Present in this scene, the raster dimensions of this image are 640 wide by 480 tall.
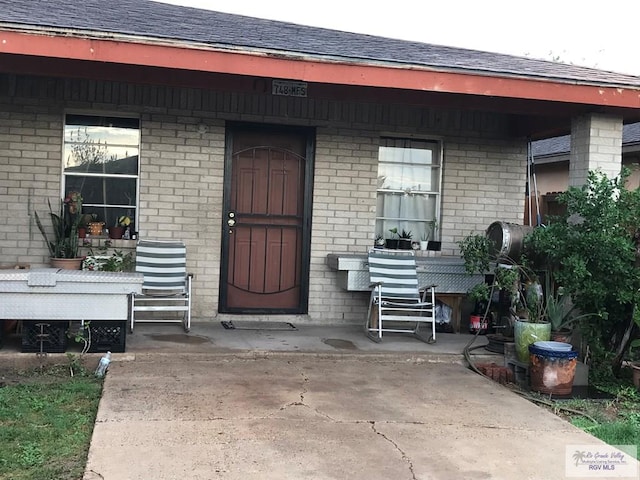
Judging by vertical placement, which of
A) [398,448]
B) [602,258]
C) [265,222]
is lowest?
[398,448]

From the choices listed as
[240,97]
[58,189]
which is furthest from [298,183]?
[58,189]

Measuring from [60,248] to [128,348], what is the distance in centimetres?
165

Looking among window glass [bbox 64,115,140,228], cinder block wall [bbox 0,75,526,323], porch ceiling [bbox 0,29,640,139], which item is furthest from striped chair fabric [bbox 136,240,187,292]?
porch ceiling [bbox 0,29,640,139]

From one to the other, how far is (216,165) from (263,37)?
5.82 feet

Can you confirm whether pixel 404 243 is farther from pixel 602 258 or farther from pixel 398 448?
pixel 398 448

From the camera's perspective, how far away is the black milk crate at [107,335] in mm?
5773

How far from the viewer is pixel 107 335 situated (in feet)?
19.0

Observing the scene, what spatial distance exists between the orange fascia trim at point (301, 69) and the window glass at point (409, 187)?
2167 millimetres

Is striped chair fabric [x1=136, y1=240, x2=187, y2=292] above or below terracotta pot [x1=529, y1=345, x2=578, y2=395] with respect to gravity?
above

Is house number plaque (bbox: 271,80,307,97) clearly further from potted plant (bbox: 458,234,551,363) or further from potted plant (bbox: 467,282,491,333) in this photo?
potted plant (bbox: 467,282,491,333)

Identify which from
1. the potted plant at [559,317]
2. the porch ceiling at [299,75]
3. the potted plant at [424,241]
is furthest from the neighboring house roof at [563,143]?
the potted plant at [559,317]

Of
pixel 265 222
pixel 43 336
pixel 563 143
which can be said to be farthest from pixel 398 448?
pixel 563 143

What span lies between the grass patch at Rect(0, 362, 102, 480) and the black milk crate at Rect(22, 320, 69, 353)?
0.19m

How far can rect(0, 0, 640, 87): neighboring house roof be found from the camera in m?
5.52
